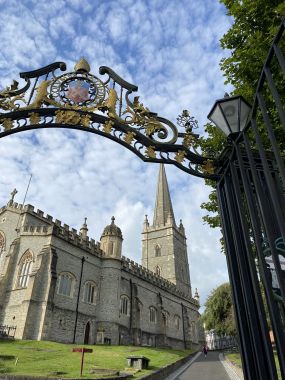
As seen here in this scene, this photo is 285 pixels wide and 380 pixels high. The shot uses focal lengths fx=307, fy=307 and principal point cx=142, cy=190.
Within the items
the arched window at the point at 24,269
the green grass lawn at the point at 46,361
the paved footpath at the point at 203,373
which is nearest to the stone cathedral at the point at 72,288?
the arched window at the point at 24,269

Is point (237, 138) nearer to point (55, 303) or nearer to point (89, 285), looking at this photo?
point (55, 303)

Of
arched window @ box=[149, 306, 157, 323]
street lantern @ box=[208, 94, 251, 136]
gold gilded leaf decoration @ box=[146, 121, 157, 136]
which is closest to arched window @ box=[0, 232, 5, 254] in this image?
arched window @ box=[149, 306, 157, 323]

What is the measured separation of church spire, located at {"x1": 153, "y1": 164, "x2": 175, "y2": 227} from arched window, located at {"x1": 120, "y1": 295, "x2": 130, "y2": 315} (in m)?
30.7

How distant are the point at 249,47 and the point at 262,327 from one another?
7597 mm

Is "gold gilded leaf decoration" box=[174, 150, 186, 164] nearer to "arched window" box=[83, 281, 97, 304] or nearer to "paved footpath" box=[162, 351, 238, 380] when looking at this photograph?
"paved footpath" box=[162, 351, 238, 380]

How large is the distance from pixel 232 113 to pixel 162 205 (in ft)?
218

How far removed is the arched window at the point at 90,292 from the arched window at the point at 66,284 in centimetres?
202

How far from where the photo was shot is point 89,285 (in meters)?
31.8

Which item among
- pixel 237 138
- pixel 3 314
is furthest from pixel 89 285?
pixel 237 138

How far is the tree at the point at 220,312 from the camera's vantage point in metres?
32.1

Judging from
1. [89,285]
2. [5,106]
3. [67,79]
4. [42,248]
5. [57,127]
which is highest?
[42,248]

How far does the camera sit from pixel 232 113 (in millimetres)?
3867

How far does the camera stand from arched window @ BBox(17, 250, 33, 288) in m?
27.7

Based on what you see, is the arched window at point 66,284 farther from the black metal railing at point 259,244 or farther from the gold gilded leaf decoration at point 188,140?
the black metal railing at point 259,244
